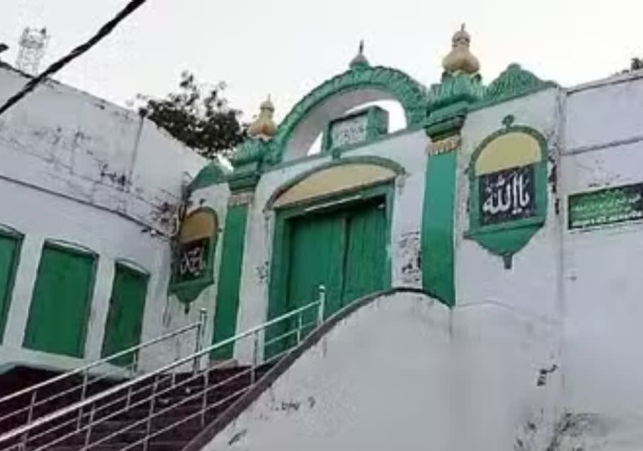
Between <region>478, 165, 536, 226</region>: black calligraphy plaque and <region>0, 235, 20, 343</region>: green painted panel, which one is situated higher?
<region>478, 165, 536, 226</region>: black calligraphy plaque

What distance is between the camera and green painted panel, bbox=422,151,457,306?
9.62 meters

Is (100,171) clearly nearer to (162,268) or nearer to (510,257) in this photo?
(162,268)

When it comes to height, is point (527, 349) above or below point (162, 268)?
below

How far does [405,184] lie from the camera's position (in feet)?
34.0

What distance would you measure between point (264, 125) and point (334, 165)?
1649 mm

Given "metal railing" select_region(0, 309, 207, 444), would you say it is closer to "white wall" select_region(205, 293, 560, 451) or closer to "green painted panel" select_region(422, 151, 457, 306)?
"green painted panel" select_region(422, 151, 457, 306)

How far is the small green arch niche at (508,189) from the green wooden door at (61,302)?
5023 millimetres

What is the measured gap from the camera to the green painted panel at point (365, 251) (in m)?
10.5

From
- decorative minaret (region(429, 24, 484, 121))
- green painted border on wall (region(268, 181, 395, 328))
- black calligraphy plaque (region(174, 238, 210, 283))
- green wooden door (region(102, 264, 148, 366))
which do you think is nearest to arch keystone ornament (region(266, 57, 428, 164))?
decorative minaret (region(429, 24, 484, 121))

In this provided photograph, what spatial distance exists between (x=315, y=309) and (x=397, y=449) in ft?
11.5

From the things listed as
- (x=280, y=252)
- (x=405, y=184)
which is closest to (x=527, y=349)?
(x=405, y=184)

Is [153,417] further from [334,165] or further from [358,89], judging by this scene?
[358,89]

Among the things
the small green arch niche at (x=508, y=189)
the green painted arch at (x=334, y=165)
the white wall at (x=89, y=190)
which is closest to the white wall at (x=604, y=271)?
the small green arch niche at (x=508, y=189)

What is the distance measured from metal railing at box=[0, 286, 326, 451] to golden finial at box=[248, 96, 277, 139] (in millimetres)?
2941
